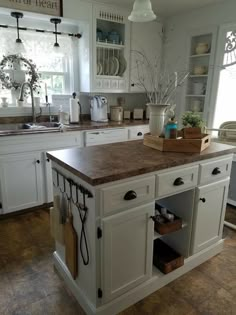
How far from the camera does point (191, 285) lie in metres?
1.83

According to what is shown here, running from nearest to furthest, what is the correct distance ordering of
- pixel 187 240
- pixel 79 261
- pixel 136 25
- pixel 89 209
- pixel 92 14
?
pixel 89 209 → pixel 79 261 → pixel 187 240 → pixel 92 14 → pixel 136 25

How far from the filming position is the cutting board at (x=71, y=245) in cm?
154

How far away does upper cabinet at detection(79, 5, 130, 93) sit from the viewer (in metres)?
3.16

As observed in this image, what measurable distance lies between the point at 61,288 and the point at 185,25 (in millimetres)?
3592

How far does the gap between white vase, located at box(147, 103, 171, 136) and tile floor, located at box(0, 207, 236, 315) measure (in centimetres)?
116

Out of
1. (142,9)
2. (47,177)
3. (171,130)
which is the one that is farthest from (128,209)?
(47,177)

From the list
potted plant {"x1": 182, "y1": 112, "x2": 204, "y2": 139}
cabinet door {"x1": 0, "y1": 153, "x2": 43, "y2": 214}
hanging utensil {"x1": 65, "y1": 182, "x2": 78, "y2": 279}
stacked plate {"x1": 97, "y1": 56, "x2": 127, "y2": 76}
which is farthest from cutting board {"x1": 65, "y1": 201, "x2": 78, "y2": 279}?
stacked plate {"x1": 97, "y1": 56, "x2": 127, "y2": 76}

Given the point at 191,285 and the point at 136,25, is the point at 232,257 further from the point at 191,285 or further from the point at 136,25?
the point at 136,25

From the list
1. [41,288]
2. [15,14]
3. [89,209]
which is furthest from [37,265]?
[15,14]

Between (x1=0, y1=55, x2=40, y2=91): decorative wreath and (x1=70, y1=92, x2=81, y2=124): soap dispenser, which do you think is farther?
(x1=70, y1=92, x2=81, y2=124): soap dispenser

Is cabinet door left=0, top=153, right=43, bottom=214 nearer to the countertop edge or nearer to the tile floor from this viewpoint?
the tile floor

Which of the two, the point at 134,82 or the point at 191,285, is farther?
the point at 134,82

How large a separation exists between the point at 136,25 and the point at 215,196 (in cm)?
268

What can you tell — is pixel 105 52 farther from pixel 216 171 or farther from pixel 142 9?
pixel 216 171
